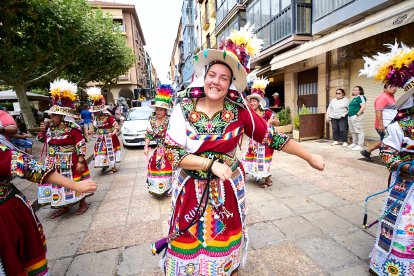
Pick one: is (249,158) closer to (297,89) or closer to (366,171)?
(366,171)

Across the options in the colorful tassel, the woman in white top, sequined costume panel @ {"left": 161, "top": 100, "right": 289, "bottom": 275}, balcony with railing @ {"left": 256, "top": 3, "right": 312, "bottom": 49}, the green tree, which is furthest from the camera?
balcony with railing @ {"left": 256, "top": 3, "right": 312, "bottom": 49}

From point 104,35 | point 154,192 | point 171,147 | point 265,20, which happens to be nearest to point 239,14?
point 265,20

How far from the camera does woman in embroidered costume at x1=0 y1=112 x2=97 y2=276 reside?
161 cm

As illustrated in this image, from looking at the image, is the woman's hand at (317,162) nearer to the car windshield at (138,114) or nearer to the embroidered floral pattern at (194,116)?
the embroidered floral pattern at (194,116)

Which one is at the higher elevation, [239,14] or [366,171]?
[239,14]

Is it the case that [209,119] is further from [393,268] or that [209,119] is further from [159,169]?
[159,169]

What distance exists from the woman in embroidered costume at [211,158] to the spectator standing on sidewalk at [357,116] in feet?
21.1

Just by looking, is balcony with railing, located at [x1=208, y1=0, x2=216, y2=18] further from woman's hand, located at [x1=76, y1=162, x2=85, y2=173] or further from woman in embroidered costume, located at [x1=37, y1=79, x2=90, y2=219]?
woman's hand, located at [x1=76, y1=162, x2=85, y2=173]

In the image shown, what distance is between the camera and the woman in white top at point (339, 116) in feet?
25.5

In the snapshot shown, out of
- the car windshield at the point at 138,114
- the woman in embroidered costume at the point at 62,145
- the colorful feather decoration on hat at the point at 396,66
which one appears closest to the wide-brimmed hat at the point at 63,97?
the woman in embroidered costume at the point at 62,145

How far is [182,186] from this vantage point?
5.97 ft

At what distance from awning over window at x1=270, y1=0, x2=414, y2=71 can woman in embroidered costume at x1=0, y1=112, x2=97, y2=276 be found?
6.96 meters

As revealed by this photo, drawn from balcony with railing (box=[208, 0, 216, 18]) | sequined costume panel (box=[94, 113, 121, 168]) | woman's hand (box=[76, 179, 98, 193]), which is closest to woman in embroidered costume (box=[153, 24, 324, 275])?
woman's hand (box=[76, 179, 98, 193])

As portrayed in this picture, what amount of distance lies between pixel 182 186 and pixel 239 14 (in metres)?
15.0
